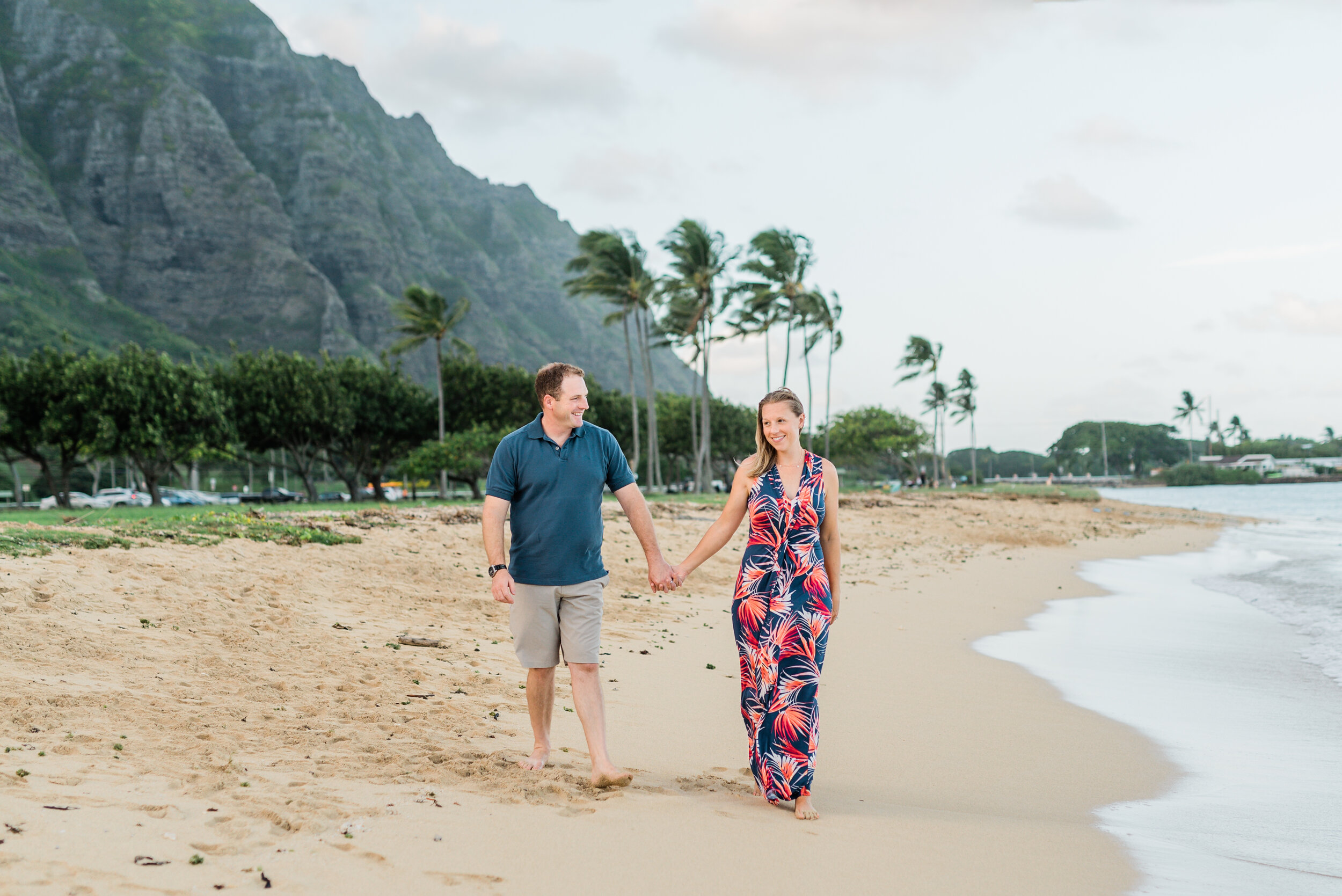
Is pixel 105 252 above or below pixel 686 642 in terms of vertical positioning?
above

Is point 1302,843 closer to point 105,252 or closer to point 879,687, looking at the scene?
point 879,687

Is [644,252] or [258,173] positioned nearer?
[644,252]

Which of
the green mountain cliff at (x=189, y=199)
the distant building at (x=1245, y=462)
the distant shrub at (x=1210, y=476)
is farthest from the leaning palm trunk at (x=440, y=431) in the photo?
the distant building at (x=1245, y=462)

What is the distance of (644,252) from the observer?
40469mm

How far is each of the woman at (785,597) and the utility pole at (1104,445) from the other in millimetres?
143141

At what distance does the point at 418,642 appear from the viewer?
260 inches

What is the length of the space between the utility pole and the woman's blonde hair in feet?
470

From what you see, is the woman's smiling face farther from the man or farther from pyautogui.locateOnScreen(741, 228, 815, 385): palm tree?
pyautogui.locateOnScreen(741, 228, 815, 385): palm tree

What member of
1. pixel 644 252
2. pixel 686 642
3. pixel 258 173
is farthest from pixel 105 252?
pixel 686 642


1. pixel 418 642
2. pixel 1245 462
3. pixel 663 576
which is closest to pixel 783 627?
pixel 663 576

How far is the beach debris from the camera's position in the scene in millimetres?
6578

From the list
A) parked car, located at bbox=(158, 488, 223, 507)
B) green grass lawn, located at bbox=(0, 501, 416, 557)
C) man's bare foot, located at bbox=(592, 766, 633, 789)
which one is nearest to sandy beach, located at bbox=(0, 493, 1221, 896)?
man's bare foot, located at bbox=(592, 766, 633, 789)

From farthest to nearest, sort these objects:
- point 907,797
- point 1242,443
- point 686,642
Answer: point 1242,443
point 686,642
point 907,797

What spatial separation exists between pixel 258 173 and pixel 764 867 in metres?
147
